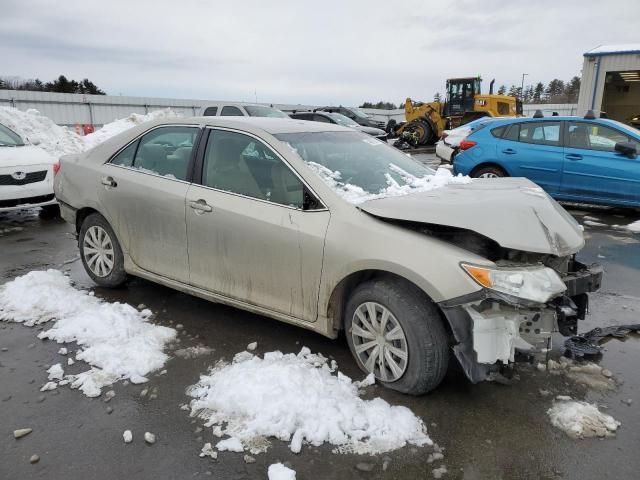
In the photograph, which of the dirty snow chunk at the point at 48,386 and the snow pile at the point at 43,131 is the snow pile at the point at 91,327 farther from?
the snow pile at the point at 43,131

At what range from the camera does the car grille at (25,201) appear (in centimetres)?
739

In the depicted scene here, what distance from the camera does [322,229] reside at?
3.18 metres

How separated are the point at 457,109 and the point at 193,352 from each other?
20861mm

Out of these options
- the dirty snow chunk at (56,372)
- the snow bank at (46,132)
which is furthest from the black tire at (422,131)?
the dirty snow chunk at (56,372)

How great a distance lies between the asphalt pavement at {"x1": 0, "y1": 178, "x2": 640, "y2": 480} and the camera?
2.46 meters

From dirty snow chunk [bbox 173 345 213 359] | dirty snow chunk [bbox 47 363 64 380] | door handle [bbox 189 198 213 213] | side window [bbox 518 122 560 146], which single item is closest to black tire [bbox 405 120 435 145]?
side window [bbox 518 122 560 146]

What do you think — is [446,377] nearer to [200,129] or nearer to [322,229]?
[322,229]

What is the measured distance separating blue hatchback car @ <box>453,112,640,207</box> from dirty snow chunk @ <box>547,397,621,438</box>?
18.3 feet

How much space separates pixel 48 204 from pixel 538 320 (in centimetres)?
779

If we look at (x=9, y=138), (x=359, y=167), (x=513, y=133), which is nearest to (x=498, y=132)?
(x=513, y=133)

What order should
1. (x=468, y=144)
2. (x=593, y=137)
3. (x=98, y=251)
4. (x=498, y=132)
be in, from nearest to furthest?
(x=98, y=251)
(x=593, y=137)
(x=498, y=132)
(x=468, y=144)

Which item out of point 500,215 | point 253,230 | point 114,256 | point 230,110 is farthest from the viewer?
point 230,110

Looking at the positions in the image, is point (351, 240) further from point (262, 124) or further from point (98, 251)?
point (98, 251)

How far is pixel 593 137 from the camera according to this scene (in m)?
7.75
